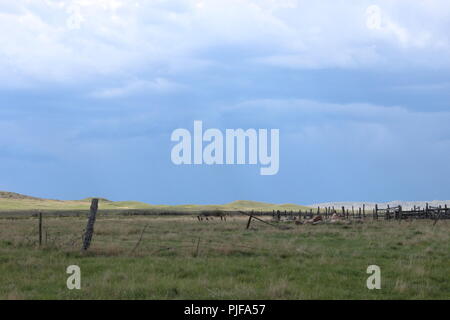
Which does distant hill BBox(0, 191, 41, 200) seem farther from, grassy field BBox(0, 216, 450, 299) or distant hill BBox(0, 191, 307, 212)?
grassy field BBox(0, 216, 450, 299)

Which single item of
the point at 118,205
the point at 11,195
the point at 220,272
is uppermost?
the point at 11,195

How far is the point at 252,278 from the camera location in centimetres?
1380

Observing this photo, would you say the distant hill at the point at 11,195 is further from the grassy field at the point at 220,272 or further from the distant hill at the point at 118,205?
the grassy field at the point at 220,272

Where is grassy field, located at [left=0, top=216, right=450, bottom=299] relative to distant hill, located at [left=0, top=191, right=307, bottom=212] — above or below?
below

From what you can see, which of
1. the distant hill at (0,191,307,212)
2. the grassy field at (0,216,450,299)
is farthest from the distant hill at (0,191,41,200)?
the grassy field at (0,216,450,299)

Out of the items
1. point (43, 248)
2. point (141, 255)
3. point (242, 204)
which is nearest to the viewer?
point (141, 255)

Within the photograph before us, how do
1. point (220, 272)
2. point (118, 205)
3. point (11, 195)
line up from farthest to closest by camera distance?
point (11, 195), point (118, 205), point (220, 272)

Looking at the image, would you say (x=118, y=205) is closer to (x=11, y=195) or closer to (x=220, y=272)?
(x=11, y=195)

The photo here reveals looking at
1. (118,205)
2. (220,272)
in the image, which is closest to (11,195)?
(118,205)

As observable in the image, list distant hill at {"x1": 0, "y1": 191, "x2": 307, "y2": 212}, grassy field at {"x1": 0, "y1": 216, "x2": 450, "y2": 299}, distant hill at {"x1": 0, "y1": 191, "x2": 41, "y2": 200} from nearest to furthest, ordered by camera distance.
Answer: grassy field at {"x1": 0, "y1": 216, "x2": 450, "y2": 299}, distant hill at {"x1": 0, "y1": 191, "x2": 307, "y2": 212}, distant hill at {"x1": 0, "y1": 191, "x2": 41, "y2": 200}

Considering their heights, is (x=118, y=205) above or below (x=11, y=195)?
below
